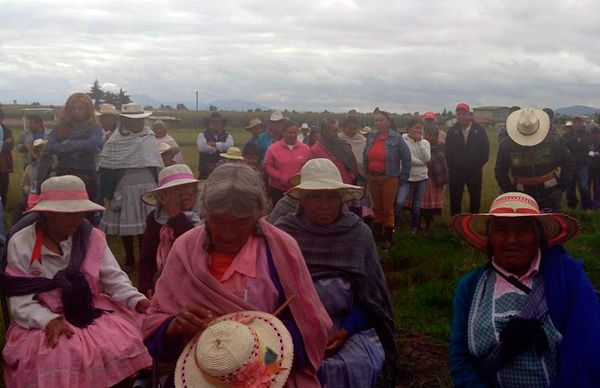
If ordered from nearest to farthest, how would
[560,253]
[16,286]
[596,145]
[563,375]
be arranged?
[563,375] → [560,253] → [16,286] → [596,145]

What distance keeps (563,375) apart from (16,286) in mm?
2963

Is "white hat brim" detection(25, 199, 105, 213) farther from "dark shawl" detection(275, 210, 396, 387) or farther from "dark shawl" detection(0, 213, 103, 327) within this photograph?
"dark shawl" detection(275, 210, 396, 387)

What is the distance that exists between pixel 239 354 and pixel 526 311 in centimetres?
131

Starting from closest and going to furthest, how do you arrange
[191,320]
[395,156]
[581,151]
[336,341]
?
[191,320], [336,341], [395,156], [581,151]

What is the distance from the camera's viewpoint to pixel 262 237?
3107mm

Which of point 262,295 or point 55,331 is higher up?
point 262,295

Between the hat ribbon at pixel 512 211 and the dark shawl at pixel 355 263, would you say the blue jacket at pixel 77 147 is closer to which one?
the dark shawl at pixel 355 263

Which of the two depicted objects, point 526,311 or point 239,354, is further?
point 526,311

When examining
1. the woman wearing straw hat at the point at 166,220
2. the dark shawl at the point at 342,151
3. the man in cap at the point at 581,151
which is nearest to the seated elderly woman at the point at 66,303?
the woman wearing straw hat at the point at 166,220

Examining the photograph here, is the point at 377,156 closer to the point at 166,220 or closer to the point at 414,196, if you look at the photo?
the point at 414,196

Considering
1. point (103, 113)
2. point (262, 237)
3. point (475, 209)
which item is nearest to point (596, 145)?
point (475, 209)

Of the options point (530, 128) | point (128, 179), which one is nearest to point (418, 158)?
point (530, 128)

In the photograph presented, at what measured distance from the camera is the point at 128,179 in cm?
795

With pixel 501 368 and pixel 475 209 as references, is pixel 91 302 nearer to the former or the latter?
pixel 501 368
